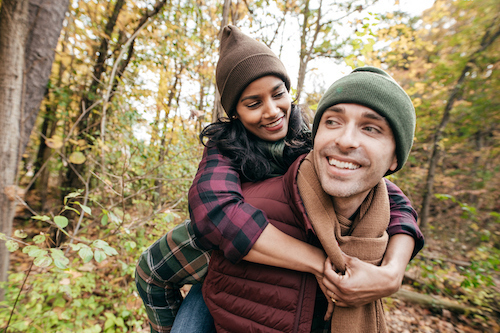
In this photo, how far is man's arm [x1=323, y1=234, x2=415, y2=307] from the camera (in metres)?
0.87

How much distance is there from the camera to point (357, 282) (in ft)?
2.88

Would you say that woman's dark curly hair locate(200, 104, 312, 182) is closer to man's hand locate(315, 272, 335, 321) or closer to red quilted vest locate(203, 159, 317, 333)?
red quilted vest locate(203, 159, 317, 333)

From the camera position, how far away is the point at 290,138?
1.61 m

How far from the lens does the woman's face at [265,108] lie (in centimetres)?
145

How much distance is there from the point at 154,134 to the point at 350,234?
3918 mm

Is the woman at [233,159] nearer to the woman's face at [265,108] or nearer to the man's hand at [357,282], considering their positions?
the woman's face at [265,108]

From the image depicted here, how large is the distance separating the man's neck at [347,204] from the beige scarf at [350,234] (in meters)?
0.02

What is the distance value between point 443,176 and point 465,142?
83cm

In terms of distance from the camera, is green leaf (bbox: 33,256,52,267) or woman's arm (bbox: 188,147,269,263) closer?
woman's arm (bbox: 188,147,269,263)

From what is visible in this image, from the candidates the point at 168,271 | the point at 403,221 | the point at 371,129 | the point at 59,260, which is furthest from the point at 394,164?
the point at 59,260

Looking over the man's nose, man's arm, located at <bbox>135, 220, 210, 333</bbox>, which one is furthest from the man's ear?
man's arm, located at <bbox>135, 220, 210, 333</bbox>

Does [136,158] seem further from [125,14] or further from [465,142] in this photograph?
[465,142]

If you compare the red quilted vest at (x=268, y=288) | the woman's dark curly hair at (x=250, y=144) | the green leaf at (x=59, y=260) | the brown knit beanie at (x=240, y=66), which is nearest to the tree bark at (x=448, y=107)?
the woman's dark curly hair at (x=250, y=144)

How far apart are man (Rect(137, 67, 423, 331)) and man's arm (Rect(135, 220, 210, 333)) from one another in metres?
0.48
